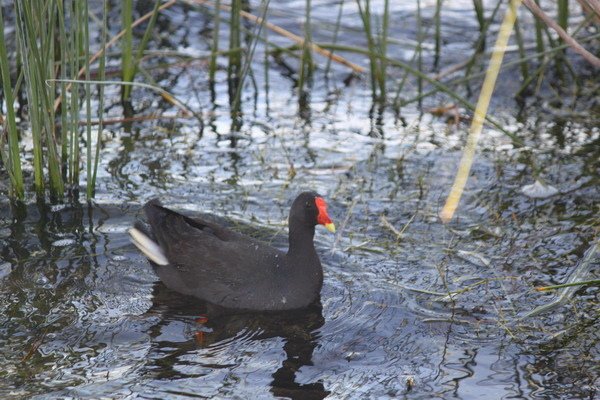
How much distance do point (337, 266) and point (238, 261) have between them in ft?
2.14

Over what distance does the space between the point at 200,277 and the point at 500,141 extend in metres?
3.34

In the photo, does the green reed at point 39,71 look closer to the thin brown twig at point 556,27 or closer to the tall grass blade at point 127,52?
the tall grass blade at point 127,52

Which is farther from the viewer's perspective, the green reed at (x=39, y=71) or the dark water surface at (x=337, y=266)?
the green reed at (x=39, y=71)

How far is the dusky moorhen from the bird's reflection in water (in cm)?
7

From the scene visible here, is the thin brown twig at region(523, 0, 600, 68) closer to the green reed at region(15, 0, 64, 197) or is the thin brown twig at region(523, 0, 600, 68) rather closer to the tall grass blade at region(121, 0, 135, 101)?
the green reed at region(15, 0, 64, 197)

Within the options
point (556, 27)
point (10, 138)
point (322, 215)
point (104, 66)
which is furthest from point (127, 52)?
point (556, 27)

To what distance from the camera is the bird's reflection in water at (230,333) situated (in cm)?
408

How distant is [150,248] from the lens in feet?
16.6

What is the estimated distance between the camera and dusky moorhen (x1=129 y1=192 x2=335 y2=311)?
4859 millimetres

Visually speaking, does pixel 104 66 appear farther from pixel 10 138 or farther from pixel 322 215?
pixel 322 215

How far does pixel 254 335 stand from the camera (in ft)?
15.0

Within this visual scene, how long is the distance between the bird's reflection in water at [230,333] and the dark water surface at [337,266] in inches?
0.5

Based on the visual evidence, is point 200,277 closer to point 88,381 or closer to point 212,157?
point 88,381

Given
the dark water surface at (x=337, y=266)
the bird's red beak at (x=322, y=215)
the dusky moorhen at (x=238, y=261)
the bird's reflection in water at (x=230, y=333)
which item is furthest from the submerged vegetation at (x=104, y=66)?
the bird's reflection in water at (x=230, y=333)
